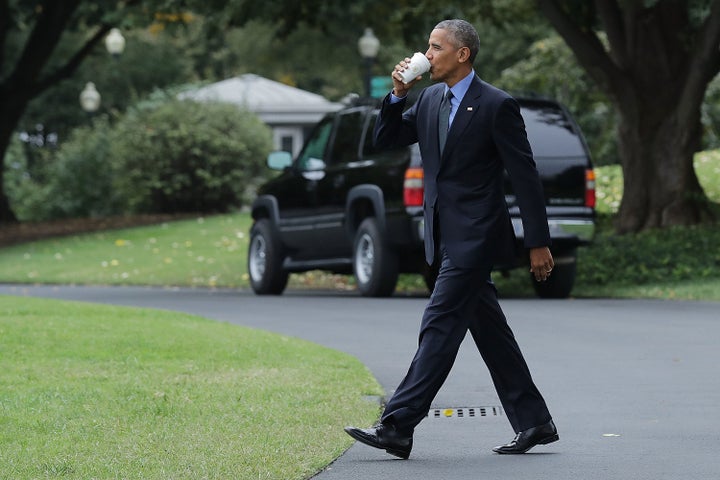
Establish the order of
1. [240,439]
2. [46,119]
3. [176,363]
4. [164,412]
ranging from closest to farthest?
[240,439] → [164,412] → [176,363] → [46,119]

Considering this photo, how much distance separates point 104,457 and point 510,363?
5.80 ft

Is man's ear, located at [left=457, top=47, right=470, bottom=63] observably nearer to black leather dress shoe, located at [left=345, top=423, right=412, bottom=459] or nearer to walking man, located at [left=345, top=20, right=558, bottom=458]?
walking man, located at [left=345, top=20, right=558, bottom=458]

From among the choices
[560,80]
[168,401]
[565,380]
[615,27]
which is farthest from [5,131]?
[168,401]

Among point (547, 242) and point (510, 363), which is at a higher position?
point (547, 242)

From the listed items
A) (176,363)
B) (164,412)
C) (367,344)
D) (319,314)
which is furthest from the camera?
(319,314)

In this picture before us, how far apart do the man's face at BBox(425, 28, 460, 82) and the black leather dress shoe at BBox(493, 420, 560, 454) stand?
1.56m

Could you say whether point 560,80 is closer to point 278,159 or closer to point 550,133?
point 278,159

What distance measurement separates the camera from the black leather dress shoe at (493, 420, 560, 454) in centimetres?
727

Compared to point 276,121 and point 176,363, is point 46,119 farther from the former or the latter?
point 176,363

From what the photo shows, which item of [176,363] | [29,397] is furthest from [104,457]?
[176,363]

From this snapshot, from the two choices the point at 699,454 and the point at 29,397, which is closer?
the point at 699,454

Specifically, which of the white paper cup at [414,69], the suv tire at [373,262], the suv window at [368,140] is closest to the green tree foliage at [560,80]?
the suv window at [368,140]

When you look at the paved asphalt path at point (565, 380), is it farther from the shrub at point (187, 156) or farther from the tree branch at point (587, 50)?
the shrub at point (187, 156)

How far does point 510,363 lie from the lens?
7312mm
